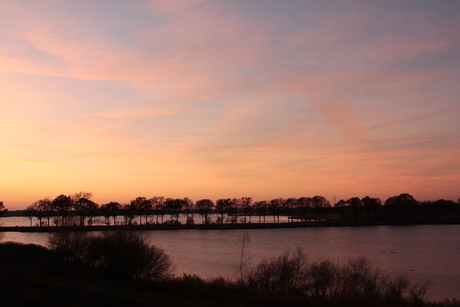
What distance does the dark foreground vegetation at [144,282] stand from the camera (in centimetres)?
A: 1983

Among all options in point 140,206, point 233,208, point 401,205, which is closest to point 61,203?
point 140,206

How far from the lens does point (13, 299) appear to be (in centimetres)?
1675

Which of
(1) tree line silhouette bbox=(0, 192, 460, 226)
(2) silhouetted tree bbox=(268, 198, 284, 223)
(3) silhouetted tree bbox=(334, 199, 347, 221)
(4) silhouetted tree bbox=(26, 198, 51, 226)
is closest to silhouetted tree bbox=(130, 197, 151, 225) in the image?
(1) tree line silhouette bbox=(0, 192, 460, 226)

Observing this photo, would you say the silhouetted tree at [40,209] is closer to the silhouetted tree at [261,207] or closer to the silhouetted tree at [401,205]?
the silhouetted tree at [261,207]

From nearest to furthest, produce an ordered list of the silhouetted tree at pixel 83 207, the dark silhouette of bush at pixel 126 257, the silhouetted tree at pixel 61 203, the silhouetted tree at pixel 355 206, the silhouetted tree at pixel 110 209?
the dark silhouette of bush at pixel 126 257 → the silhouetted tree at pixel 83 207 → the silhouetted tree at pixel 61 203 → the silhouetted tree at pixel 110 209 → the silhouetted tree at pixel 355 206

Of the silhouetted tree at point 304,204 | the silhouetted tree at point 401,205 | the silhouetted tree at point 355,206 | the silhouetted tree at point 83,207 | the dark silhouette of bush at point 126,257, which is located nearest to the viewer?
the dark silhouette of bush at point 126,257

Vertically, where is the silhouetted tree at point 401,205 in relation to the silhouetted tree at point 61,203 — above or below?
below

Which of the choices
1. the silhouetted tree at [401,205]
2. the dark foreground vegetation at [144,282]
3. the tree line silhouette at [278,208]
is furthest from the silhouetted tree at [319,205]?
the dark foreground vegetation at [144,282]

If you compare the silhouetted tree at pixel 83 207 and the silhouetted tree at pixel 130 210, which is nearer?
the silhouetted tree at pixel 83 207

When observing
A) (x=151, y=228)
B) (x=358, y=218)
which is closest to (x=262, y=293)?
(x=151, y=228)

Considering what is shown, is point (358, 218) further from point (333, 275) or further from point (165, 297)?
point (165, 297)

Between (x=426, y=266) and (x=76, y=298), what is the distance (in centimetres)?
3969

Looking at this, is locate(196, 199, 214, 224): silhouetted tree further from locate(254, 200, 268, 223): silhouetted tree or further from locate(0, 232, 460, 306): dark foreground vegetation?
locate(0, 232, 460, 306): dark foreground vegetation

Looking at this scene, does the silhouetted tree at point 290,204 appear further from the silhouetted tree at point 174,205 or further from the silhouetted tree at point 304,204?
the silhouetted tree at point 174,205
